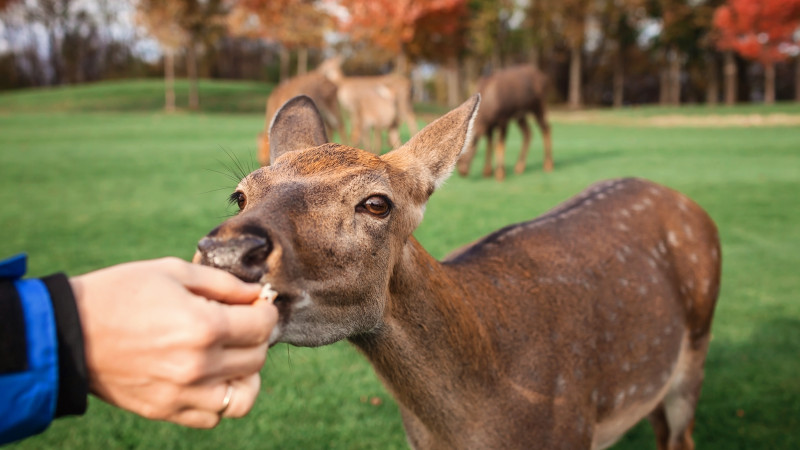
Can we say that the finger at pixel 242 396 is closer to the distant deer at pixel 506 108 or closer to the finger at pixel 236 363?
the finger at pixel 236 363

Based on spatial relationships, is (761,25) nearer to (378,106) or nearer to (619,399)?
(378,106)

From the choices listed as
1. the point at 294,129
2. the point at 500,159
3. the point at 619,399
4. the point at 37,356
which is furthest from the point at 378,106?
the point at 37,356

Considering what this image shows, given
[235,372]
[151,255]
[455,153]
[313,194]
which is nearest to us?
[235,372]

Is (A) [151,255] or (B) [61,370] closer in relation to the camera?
(B) [61,370]

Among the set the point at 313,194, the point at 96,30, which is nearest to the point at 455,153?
the point at 313,194

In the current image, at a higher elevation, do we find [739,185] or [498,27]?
[498,27]

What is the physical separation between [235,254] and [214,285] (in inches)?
7.3

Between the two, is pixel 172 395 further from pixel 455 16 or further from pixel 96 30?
pixel 96 30

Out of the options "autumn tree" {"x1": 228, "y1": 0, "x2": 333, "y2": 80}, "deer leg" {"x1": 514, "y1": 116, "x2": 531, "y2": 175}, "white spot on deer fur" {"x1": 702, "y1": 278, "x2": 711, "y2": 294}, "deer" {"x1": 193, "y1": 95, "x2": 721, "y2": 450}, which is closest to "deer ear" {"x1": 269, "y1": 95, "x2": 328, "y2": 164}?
"deer" {"x1": 193, "y1": 95, "x2": 721, "y2": 450}

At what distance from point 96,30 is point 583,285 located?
7761 cm

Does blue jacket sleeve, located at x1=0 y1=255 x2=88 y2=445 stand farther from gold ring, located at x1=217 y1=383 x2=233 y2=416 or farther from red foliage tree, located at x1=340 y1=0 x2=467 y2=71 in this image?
red foliage tree, located at x1=340 y1=0 x2=467 y2=71

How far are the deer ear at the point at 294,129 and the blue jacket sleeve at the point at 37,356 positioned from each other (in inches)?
63.8

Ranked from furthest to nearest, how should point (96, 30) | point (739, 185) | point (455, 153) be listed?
point (96, 30)
point (739, 185)
point (455, 153)

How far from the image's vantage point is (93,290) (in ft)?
3.78
